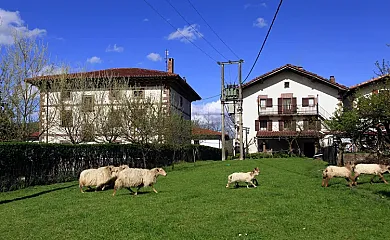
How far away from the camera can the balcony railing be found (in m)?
56.2

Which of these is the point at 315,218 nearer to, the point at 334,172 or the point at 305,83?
the point at 334,172

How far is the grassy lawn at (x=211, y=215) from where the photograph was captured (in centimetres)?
799

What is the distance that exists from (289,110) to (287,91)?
111 inches

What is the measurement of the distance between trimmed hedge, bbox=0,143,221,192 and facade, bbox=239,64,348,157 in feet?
89.3

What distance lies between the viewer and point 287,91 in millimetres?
57125

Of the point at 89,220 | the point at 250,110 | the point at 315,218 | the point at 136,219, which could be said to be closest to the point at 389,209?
the point at 315,218

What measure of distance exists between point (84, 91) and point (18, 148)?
564 inches

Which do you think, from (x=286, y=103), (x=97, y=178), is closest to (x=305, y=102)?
(x=286, y=103)

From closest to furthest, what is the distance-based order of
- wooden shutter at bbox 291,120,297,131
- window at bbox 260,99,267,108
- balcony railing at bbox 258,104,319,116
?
wooden shutter at bbox 291,120,297,131, balcony railing at bbox 258,104,319,116, window at bbox 260,99,267,108

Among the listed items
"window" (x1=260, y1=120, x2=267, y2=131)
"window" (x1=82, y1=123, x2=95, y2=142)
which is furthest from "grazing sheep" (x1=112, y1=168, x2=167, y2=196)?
"window" (x1=260, y1=120, x2=267, y2=131)

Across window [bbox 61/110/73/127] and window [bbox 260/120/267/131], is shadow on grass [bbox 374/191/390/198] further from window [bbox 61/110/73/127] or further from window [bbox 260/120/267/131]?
window [bbox 260/120/267/131]

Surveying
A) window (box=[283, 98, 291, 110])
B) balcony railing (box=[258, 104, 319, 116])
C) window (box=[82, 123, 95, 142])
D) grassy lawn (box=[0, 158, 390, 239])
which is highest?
window (box=[283, 98, 291, 110])

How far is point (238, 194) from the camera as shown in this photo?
13352 mm

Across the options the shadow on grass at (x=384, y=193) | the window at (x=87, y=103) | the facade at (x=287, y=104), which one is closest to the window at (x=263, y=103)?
the facade at (x=287, y=104)
